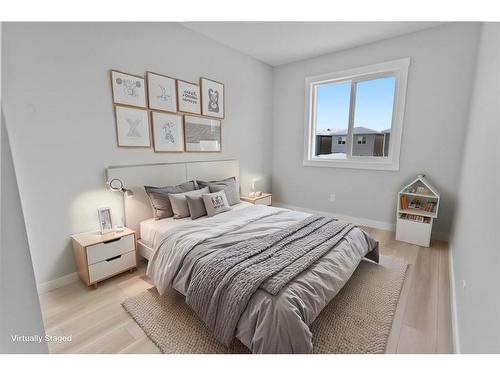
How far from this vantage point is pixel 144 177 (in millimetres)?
2650

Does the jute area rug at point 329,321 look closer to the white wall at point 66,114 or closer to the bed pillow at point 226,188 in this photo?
the white wall at point 66,114

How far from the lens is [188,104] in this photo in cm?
302

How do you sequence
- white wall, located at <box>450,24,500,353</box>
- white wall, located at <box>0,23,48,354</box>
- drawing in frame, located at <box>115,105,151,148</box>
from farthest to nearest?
drawing in frame, located at <box>115,105,151,148</box>, white wall, located at <box>450,24,500,353</box>, white wall, located at <box>0,23,48,354</box>

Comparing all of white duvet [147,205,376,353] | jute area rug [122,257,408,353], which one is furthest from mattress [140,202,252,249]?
jute area rug [122,257,408,353]

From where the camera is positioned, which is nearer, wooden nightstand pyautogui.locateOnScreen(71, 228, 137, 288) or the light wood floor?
the light wood floor

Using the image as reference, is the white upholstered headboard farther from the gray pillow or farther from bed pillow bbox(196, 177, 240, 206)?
the gray pillow

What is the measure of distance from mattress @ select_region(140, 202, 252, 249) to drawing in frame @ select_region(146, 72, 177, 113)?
127 cm

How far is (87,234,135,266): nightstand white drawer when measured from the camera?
2082 millimetres

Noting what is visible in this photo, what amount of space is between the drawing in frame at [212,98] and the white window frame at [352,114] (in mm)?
1510

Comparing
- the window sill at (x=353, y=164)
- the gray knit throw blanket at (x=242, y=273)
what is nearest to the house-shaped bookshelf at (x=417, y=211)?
the window sill at (x=353, y=164)

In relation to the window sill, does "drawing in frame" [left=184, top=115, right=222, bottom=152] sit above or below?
above

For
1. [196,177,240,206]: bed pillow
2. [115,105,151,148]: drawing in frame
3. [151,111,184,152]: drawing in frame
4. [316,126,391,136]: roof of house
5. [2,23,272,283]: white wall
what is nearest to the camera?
[2,23,272,283]: white wall
